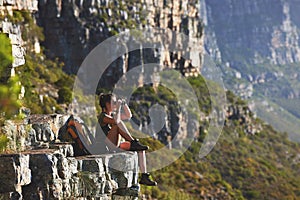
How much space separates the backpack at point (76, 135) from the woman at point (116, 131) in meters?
0.46

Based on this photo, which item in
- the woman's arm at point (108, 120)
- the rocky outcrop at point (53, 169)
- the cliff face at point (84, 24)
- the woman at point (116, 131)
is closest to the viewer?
the rocky outcrop at point (53, 169)

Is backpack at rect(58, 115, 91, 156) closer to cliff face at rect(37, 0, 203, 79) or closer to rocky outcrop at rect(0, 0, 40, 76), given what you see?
rocky outcrop at rect(0, 0, 40, 76)

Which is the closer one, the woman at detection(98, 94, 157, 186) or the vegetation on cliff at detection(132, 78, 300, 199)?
the woman at detection(98, 94, 157, 186)

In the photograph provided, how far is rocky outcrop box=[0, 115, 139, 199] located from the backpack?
253 millimetres

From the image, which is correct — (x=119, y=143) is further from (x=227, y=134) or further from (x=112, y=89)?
(x=227, y=134)

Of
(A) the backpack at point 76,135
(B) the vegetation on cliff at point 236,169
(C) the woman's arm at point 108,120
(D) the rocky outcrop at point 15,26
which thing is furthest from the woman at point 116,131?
(B) the vegetation on cliff at point 236,169

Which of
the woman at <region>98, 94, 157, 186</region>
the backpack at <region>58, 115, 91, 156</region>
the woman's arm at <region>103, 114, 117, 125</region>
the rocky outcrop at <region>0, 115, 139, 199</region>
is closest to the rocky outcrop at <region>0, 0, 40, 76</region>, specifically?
the rocky outcrop at <region>0, 115, 139, 199</region>

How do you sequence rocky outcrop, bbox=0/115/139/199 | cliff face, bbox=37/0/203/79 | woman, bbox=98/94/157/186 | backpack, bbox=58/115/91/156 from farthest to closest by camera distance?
cliff face, bbox=37/0/203/79
woman, bbox=98/94/157/186
backpack, bbox=58/115/91/156
rocky outcrop, bbox=0/115/139/199

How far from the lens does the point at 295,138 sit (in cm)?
16738

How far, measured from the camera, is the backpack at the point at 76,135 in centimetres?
1410

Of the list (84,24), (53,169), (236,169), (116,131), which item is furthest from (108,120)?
(236,169)

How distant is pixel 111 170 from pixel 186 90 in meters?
73.3

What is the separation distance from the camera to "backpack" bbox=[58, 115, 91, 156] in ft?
46.3

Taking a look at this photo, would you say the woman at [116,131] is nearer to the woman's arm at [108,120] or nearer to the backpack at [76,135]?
the woman's arm at [108,120]
